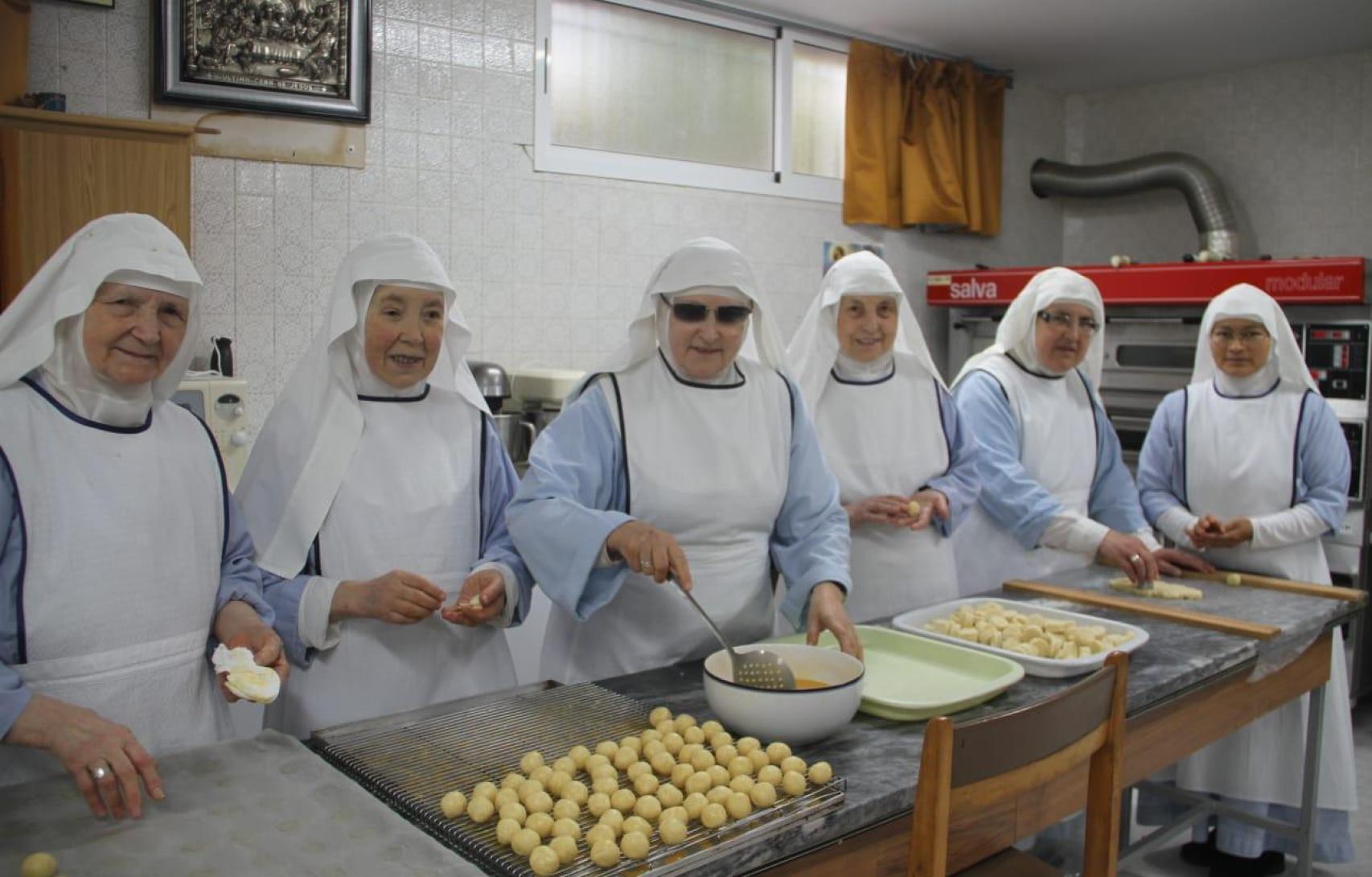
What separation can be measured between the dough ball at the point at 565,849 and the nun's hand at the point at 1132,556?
81.3 inches

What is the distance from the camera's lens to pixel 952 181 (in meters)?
6.25

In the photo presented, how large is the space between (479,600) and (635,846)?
0.93 meters

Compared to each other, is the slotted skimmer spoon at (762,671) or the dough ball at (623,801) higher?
the slotted skimmer spoon at (762,671)

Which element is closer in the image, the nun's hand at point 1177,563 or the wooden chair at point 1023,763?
the wooden chair at point 1023,763

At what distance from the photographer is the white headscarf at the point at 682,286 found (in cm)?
238

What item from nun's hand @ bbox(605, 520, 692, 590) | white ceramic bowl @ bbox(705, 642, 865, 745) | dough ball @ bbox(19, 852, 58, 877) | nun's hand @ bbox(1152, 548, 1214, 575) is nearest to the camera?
dough ball @ bbox(19, 852, 58, 877)

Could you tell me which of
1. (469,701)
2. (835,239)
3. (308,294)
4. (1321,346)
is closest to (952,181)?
(835,239)

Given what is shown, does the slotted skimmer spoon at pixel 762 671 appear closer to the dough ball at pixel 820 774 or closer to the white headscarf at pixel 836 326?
the dough ball at pixel 820 774

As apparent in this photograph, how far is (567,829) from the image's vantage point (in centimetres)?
138

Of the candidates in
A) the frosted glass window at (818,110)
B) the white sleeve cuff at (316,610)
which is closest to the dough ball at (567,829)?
the white sleeve cuff at (316,610)

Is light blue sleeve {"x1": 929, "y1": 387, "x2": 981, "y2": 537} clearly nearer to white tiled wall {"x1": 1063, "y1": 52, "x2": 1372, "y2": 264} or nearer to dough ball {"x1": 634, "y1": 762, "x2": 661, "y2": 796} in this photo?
dough ball {"x1": 634, "y1": 762, "x2": 661, "y2": 796}

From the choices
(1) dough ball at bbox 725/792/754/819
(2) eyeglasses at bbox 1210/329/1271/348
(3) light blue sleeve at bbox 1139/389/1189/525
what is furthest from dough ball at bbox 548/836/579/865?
(2) eyeglasses at bbox 1210/329/1271/348

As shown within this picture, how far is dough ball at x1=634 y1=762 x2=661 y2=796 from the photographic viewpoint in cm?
151

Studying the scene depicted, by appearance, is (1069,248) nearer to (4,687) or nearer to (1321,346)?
(1321,346)
